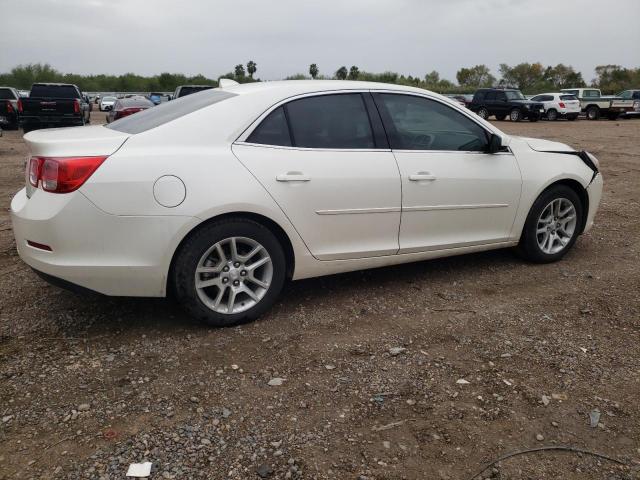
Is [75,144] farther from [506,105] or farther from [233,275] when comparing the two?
[506,105]

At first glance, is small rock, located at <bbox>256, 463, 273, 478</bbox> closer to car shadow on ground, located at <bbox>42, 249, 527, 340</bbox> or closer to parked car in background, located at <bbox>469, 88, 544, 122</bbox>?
car shadow on ground, located at <bbox>42, 249, 527, 340</bbox>

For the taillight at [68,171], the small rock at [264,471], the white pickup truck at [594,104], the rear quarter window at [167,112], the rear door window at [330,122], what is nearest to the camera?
the small rock at [264,471]

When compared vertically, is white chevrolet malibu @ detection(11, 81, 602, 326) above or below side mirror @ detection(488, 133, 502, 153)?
below

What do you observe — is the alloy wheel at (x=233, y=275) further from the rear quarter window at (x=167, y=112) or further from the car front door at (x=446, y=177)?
the car front door at (x=446, y=177)

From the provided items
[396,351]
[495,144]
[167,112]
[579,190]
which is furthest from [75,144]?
[579,190]

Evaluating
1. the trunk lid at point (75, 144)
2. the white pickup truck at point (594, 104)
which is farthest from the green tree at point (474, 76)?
the trunk lid at point (75, 144)

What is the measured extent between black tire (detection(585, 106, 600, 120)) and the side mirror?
94.9ft

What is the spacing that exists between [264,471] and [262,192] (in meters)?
1.72

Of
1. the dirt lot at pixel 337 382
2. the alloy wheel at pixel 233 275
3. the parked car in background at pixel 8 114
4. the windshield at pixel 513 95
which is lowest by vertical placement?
the dirt lot at pixel 337 382

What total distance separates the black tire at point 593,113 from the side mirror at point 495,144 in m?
28.9

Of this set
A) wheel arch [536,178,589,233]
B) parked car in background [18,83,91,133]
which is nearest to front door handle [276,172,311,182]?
wheel arch [536,178,589,233]

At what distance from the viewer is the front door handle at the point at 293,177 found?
3.54 meters

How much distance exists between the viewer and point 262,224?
3559mm

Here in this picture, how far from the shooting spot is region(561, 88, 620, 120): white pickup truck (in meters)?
29.1
